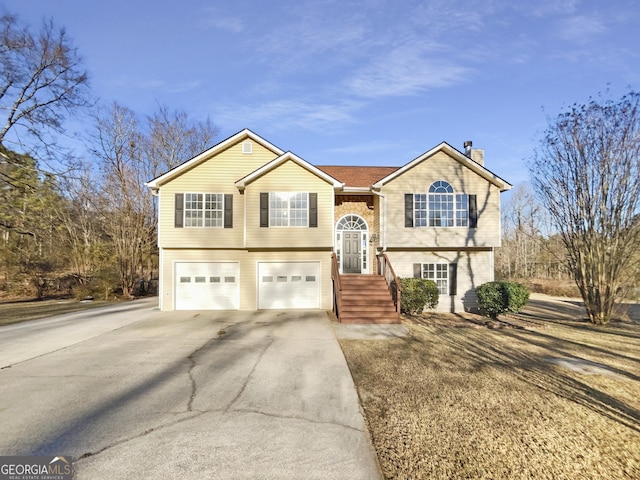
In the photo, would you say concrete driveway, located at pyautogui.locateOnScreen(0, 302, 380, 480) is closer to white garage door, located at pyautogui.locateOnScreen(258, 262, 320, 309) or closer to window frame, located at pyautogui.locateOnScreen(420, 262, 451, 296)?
white garage door, located at pyautogui.locateOnScreen(258, 262, 320, 309)

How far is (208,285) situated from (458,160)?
12329 mm

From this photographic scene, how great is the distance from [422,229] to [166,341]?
1068 centimetres

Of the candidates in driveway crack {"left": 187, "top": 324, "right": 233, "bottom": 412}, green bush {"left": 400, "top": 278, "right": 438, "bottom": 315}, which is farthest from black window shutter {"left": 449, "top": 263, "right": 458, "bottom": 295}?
driveway crack {"left": 187, "top": 324, "right": 233, "bottom": 412}

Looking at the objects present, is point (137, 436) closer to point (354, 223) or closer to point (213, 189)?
point (213, 189)

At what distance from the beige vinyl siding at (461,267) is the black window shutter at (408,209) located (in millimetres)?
1359

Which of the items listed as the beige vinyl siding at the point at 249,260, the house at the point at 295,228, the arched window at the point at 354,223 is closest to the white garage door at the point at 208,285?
the house at the point at 295,228

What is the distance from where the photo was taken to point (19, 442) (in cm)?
371

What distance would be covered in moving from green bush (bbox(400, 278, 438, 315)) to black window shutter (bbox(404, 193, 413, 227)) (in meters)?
2.53

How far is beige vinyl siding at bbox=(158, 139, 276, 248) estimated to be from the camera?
13.1m

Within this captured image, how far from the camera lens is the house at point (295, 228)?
13.0m

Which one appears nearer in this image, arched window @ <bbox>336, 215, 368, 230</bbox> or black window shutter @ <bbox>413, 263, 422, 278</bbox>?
black window shutter @ <bbox>413, 263, 422, 278</bbox>


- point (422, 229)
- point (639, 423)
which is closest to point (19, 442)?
point (639, 423)

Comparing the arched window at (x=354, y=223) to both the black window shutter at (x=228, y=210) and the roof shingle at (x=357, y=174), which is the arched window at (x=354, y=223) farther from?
the black window shutter at (x=228, y=210)

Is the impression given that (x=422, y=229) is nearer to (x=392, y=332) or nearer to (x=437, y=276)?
(x=437, y=276)
